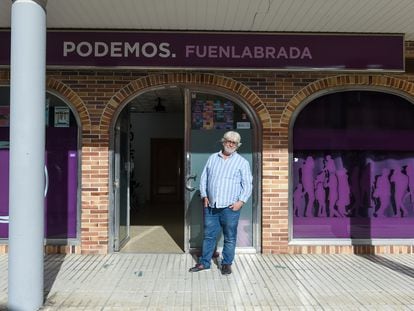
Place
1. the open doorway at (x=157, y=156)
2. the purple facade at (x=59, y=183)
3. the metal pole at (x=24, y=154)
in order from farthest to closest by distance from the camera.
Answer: the open doorway at (x=157, y=156), the purple facade at (x=59, y=183), the metal pole at (x=24, y=154)

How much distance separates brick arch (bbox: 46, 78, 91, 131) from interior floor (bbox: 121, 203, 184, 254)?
2.01 metres

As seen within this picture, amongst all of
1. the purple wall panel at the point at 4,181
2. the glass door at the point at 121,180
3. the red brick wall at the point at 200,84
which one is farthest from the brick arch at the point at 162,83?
the purple wall panel at the point at 4,181

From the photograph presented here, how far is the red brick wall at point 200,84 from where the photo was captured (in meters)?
7.30

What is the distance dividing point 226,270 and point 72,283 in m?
1.81

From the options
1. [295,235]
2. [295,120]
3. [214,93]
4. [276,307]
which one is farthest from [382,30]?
[276,307]

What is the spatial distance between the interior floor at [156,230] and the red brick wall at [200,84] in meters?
0.83

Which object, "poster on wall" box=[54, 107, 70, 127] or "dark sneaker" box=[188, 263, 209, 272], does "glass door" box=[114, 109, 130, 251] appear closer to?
"poster on wall" box=[54, 107, 70, 127]

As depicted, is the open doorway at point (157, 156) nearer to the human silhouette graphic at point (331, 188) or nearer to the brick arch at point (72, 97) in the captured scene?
the brick arch at point (72, 97)

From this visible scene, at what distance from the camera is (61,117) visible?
745cm

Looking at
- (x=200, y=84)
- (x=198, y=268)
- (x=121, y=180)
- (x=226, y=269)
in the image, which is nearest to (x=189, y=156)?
(x=200, y=84)

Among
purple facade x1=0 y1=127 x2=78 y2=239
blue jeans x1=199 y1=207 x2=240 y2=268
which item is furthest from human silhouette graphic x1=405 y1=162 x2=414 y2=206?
purple facade x1=0 y1=127 x2=78 y2=239

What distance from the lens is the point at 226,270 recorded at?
6234 millimetres

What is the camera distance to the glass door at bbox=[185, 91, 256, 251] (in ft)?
24.4

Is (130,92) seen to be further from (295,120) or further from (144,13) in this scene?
(295,120)
